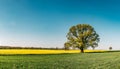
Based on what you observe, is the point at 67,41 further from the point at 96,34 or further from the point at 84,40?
the point at 96,34

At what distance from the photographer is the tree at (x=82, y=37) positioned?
7856cm

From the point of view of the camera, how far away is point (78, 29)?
3150 inches

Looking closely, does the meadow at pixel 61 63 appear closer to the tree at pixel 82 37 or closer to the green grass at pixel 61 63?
the green grass at pixel 61 63

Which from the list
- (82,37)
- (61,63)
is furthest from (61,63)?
(82,37)

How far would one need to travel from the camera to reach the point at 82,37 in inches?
3115

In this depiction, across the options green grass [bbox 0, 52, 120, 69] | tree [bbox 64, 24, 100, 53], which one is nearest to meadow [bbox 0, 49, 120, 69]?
green grass [bbox 0, 52, 120, 69]

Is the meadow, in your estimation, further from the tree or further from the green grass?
the tree

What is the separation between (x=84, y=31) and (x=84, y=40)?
3.59 metres

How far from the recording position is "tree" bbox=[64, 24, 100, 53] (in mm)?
78562

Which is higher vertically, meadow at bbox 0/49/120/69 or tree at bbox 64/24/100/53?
tree at bbox 64/24/100/53

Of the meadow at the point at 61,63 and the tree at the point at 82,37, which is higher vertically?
the tree at the point at 82,37

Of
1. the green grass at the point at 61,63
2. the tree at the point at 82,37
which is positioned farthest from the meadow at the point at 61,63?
the tree at the point at 82,37

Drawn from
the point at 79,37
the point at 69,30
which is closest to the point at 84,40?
the point at 79,37

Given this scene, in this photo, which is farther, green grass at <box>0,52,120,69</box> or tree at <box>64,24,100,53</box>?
tree at <box>64,24,100,53</box>
